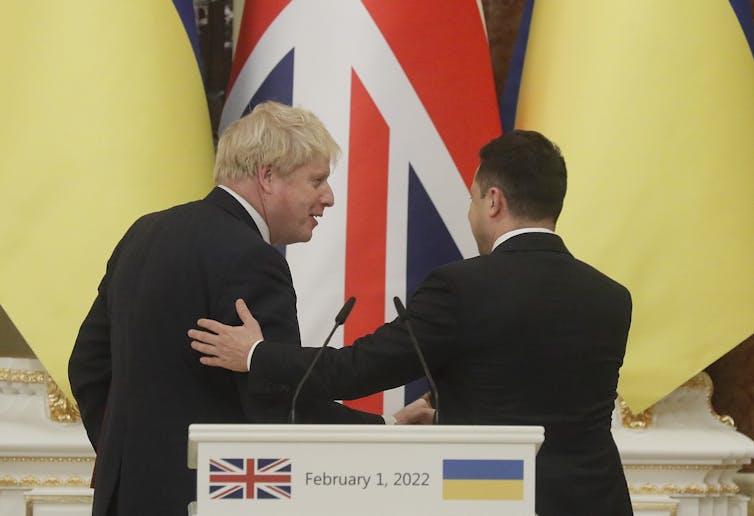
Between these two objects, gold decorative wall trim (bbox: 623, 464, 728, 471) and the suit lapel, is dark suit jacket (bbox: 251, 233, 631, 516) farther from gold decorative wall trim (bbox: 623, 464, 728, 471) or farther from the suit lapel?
gold decorative wall trim (bbox: 623, 464, 728, 471)

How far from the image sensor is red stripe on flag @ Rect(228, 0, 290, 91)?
313cm

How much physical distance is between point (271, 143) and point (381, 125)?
3.01 ft

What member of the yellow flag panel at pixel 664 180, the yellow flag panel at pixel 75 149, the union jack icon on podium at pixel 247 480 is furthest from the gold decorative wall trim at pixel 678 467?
the union jack icon on podium at pixel 247 480

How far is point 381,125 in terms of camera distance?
9.86 feet

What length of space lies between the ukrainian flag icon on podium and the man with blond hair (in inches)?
18.8

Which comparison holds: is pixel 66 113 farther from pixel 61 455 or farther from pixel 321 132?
pixel 321 132

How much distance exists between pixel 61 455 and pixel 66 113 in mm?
855

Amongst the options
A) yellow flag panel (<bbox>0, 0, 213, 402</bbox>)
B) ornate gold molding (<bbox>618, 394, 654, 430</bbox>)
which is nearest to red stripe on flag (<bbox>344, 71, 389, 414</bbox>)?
yellow flag panel (<bbox>0, 0, 213, 402</bbox>)

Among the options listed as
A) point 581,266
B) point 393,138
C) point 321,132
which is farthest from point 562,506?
point 393,138

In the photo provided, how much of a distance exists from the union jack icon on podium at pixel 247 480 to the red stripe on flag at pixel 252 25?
1847mm

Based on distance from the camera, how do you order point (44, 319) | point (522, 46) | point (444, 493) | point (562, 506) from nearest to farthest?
point (444, 493), point (562, 506), point (44, 319), point (522, 46)

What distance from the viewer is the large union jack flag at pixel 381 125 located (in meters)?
2.93

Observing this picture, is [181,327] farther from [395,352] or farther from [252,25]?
[252,25]

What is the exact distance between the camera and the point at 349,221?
2.95 meters
